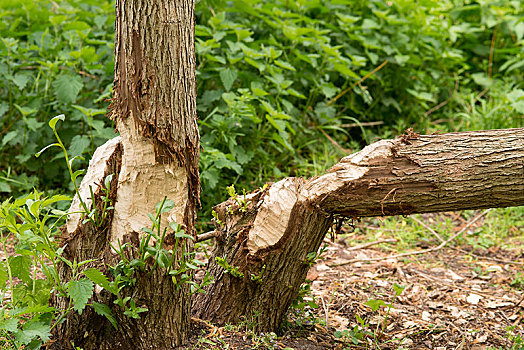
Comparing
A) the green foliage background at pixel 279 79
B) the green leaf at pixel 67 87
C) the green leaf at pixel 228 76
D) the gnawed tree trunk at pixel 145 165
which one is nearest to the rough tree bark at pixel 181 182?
the gnawed tree trunk at pixel 145 165

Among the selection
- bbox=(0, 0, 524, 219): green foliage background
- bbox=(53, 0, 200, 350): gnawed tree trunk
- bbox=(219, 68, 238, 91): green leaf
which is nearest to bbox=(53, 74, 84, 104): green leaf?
bbox=(0, 0, 524, 219): green foliage background

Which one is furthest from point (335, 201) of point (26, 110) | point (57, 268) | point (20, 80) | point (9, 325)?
point (20, 80)

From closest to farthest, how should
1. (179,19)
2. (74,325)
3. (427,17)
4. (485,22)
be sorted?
(179,19) < (74,325) < (427,17) < (485,22)

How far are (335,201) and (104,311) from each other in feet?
3.19

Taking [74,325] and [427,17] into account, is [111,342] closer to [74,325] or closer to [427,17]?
[74,325]

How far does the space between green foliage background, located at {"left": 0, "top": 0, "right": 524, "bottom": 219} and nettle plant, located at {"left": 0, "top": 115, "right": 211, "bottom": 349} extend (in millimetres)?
1422

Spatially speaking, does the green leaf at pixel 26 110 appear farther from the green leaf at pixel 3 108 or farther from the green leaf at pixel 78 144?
the green leaf at pixel 78 144

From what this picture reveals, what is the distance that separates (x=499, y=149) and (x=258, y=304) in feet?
3.78

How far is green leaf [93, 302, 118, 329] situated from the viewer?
1.84 m

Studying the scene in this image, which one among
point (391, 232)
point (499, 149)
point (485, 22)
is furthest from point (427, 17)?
point (499, 149)

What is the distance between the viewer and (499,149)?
1877 mm

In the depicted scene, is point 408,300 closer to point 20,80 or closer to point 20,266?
point 20,266

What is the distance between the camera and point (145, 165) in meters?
1.91

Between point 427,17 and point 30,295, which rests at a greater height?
point 427,17
